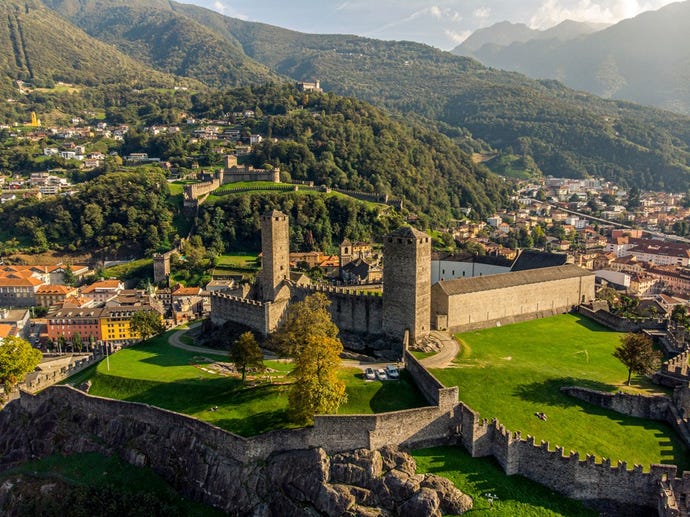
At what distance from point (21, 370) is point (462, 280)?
37.5 metres

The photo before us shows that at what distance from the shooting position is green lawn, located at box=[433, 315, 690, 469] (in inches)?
1159

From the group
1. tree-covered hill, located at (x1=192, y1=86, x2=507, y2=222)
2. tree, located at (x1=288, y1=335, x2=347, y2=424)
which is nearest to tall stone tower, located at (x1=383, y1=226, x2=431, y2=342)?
tree, located at (x1=288, y1=335, x2=347, y2=424)

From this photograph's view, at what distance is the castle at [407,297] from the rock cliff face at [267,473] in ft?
41.1

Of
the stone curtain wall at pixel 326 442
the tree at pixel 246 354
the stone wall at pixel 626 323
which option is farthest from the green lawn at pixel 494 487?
the stone wall at pixel 626 323

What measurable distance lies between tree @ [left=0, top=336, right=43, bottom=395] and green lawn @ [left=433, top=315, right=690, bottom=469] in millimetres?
34039

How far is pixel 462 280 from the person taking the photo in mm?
47500

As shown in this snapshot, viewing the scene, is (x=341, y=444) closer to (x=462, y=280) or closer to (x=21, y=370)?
(x=462, y=280)

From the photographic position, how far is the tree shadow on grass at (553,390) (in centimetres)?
3356

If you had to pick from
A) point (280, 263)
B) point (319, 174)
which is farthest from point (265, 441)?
point (319, 174)

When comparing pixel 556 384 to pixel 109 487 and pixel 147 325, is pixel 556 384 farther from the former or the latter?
pixel 147 325

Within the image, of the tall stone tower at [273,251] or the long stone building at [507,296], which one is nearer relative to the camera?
the long stone building at [507,296]

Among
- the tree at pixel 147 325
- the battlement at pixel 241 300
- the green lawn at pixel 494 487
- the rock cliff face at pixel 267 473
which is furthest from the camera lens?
the tree at pixel 147 325

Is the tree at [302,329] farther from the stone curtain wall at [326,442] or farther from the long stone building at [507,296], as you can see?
the long stone building at [507,296]

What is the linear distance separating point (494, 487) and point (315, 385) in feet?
34.2
